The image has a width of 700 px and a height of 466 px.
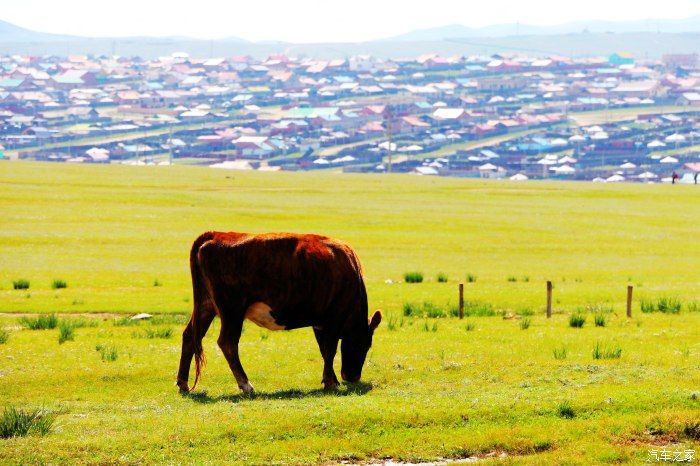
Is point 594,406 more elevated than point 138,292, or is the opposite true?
point 594,406

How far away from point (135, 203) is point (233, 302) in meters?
54.4

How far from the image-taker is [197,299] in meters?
19.2

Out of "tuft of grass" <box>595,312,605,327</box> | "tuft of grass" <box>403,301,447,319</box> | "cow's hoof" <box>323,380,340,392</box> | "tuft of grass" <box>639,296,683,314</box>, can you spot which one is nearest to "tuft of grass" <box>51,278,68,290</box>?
"tuft of grass" <box>403,301,447,319</box>

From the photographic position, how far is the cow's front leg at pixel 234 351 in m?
18.7

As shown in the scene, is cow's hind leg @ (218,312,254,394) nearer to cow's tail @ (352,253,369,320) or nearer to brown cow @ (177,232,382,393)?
brown cow @ (177,232,382,393)

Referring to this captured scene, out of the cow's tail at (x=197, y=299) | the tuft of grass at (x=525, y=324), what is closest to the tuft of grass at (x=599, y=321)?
the tuft of grass at (x=525, y=324)

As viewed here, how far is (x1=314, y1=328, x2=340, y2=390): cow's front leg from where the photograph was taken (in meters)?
18.8

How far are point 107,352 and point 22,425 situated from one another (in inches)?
256

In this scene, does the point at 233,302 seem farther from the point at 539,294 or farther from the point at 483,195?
the point at 483,195

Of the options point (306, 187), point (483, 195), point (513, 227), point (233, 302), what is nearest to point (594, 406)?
point (233, 302)

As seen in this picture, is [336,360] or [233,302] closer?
[233,302]

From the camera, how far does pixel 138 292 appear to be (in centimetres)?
3594

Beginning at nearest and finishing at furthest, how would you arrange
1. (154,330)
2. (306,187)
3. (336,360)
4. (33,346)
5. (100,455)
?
(100,455), (336,360), (33,346), (154,330), (306,187)

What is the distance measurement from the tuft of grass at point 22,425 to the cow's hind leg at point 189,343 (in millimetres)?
3464
